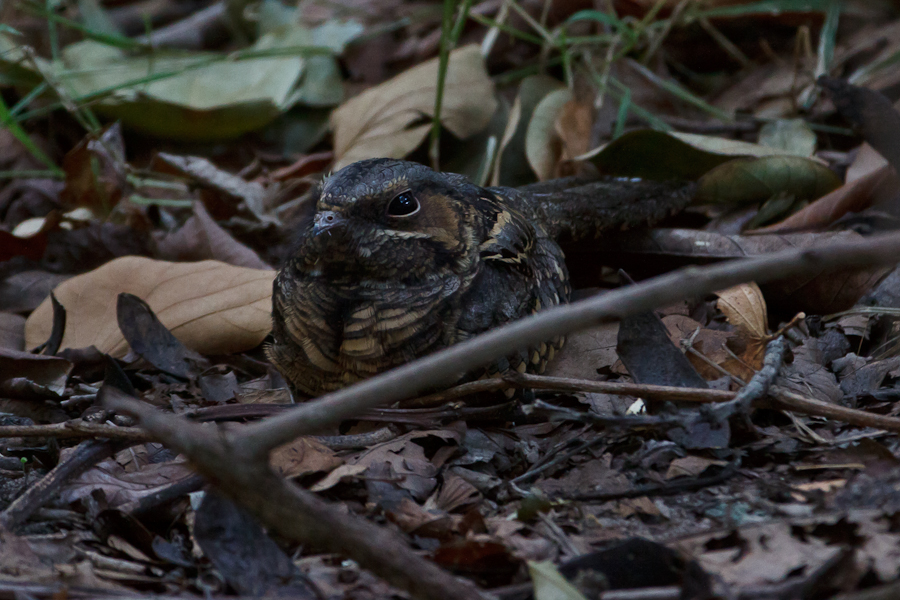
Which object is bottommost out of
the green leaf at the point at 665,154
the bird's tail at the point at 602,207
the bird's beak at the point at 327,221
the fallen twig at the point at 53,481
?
the fallen twig at the point at 53,481

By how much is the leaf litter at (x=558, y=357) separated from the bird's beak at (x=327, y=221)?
1.57ft

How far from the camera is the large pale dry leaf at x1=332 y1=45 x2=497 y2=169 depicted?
13.3 ft

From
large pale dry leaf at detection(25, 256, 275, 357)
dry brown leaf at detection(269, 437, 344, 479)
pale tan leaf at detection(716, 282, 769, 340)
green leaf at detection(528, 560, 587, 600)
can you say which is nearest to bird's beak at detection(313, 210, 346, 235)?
dry brown leaf at detection(269, 437, 344, 479)

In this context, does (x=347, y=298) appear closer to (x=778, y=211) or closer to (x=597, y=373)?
(x=597, y=373)

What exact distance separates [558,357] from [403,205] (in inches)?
30.7

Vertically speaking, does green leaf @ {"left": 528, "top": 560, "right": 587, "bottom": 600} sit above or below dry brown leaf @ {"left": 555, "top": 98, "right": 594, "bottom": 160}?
below

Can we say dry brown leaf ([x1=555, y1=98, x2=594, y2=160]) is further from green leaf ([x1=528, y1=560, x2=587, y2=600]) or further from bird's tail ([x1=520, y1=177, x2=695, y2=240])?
green leaf ([x1=528, y1=560, x2=587, y2=600])

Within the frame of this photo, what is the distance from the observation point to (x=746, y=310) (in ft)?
8.87

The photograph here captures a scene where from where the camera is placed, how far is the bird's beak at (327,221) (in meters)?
2.39

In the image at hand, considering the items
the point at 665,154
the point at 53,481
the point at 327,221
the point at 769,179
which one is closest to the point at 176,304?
the point at 327,221

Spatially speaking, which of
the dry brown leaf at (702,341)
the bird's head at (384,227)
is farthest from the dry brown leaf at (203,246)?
the dry brown leaf at (702,341)

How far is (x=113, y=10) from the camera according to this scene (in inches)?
231

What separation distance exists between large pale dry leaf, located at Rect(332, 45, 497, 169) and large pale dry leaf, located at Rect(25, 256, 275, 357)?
3.86 ft

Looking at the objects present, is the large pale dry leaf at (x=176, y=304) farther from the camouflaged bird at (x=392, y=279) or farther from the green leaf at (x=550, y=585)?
the green leaf at (x=550, y=585)
